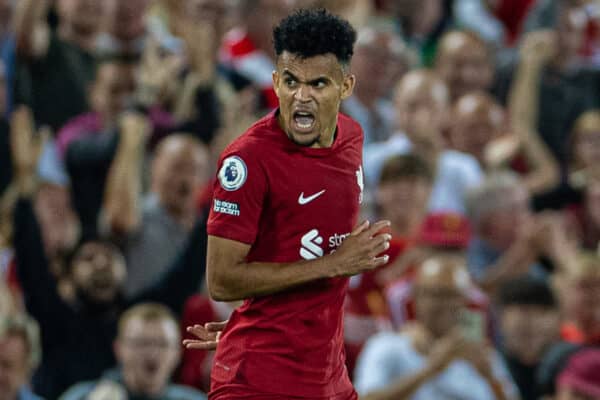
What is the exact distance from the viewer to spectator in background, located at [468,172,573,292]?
8.34 metres

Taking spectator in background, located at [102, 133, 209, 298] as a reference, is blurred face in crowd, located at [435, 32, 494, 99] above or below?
above

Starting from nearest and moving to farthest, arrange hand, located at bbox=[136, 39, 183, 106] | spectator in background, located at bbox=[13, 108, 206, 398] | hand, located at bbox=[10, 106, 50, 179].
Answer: spectator in background, located at bbox=[13, 108, 206, 398], hand, located at bbox=[10, 106, 50, 179], hand, located at bbox=[136, 39, 183, 106]

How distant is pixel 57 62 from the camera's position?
8672 mm

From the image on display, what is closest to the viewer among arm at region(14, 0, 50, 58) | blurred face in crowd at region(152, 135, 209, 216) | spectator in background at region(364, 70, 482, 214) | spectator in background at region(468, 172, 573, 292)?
blurred face in crowd at region(152, 135, 209, 216)

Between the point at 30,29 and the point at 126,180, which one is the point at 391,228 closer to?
the point at 126,180

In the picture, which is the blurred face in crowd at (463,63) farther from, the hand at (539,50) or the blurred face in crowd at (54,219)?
the blurred face in crowd at (54,219)

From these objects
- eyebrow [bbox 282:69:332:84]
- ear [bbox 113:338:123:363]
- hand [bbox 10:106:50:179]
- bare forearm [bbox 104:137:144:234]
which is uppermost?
eyebrow [bbox 282:69:332:84]

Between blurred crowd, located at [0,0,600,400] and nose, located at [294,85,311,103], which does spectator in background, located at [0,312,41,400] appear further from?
nose, located at [294,85,311,103]

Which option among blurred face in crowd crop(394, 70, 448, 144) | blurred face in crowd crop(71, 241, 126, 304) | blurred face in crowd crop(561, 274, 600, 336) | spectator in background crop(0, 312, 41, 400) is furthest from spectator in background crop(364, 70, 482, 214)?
spectator in background crop(0, 312, 41, 400)

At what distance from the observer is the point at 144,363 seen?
7.03 meters

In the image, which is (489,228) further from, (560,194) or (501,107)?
(501,107)

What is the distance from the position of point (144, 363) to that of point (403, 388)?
4.00 ft

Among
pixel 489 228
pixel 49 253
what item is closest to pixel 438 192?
pixel 489 228

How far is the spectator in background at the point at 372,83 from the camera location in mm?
9125
